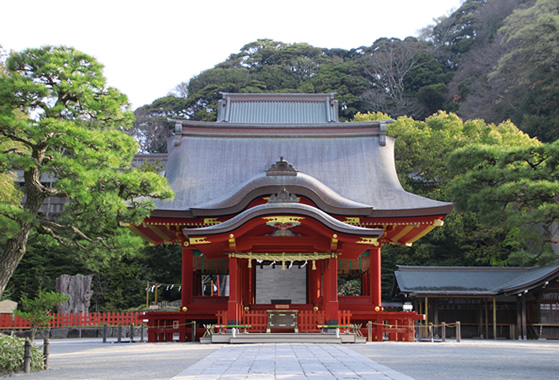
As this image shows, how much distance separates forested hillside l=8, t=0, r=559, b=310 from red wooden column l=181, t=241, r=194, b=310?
9.92 ft

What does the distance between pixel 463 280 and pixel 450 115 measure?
46.0ft

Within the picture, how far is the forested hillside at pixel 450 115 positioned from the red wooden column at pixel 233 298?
378 cm

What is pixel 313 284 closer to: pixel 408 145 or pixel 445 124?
pixel 408 145

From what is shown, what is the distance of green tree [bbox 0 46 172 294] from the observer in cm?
1275

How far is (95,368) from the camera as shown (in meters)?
10.3

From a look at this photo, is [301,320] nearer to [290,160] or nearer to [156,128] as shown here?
[290,160]

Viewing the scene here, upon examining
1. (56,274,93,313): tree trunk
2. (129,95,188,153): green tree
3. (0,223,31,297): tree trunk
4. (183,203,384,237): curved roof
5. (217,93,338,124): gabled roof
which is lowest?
(56,274,93,313): tree trunk

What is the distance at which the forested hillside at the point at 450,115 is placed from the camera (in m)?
22.1

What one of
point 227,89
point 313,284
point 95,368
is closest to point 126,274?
point 313,284

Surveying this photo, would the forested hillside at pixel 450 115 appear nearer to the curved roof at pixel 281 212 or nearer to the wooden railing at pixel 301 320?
the curved roof at pixel 281 212

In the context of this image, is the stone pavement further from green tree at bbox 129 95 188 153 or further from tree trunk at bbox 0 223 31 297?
green tree at bbox 129 95 188 153

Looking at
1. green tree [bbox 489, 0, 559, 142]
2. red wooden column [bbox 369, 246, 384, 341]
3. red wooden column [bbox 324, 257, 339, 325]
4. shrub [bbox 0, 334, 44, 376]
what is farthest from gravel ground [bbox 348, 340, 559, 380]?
green tree [bbox 489, 0, 559, 142]

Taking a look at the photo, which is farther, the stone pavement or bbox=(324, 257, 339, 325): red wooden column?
bbox=(324, 257, 339, 325): red wooden column

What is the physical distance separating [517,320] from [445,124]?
1474 cm
